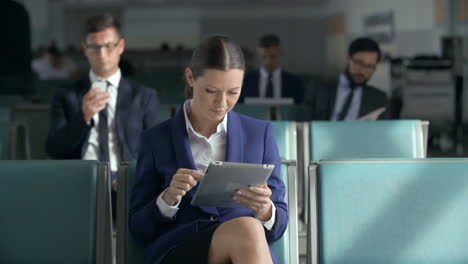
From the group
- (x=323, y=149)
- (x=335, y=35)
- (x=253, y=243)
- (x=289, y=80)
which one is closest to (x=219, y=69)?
(x=253, y=243)

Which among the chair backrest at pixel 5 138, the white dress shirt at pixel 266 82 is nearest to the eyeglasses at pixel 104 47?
the chair backrest at pixel 5 138

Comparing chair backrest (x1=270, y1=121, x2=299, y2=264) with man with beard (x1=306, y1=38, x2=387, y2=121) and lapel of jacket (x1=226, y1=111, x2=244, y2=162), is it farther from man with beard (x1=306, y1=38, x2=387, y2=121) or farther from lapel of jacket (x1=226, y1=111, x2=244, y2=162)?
man with beard (x1=306, y1=38, x2=387, y2=121)

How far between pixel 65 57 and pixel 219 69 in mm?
13896

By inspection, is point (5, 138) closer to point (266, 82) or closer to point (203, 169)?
point (203, 169)

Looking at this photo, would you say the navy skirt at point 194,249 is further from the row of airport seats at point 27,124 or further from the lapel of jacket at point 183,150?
the row of airport seats at point 27,124

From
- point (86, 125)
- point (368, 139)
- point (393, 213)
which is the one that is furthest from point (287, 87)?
point (393, 213)

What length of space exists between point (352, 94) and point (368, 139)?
1.14 metres

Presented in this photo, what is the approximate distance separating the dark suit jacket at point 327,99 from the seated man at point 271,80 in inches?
49.1

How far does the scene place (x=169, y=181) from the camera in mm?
2125

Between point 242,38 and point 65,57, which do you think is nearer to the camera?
point 65,57

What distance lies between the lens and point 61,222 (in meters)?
2.21

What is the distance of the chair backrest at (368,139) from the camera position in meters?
3.27

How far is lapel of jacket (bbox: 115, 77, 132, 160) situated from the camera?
10.3ft

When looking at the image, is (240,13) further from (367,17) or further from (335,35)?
(367,17)
